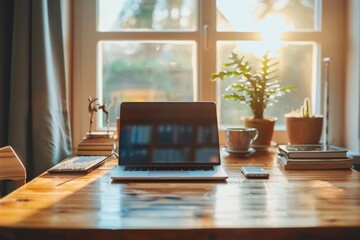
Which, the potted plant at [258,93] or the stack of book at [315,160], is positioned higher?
the potted plant at [258,93]

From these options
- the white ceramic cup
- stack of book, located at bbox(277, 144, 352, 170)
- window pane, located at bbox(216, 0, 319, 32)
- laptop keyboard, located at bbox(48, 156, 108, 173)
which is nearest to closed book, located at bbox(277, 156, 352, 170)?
stack of book, located at bbox(277, 144, 352, 170)

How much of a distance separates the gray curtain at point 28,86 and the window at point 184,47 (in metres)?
0.34

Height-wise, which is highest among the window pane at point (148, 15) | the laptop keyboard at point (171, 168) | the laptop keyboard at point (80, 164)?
the window pane at point (148, 15)

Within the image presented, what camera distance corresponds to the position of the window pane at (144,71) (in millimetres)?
1981

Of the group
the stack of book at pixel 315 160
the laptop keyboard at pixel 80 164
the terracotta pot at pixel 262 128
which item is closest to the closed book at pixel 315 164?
the stack of book at pixel 315 160

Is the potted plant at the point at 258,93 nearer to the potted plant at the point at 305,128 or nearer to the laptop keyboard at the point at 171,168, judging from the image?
the potted plant at the point at 305,128

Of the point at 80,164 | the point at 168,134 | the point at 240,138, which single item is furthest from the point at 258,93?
the point at 80,164

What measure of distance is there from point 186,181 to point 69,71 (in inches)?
40.3

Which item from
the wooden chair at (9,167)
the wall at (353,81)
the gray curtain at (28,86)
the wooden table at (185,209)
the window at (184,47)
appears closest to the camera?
the wooden table at (185,209)

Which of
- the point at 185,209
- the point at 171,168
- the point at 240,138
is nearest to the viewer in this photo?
the point at 185,209

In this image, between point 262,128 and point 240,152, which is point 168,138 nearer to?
point 240,152

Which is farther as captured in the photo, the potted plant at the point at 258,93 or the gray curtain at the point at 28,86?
the potted plant at the point at 258,93

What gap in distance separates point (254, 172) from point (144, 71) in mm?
951

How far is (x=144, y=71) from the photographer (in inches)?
78.2
